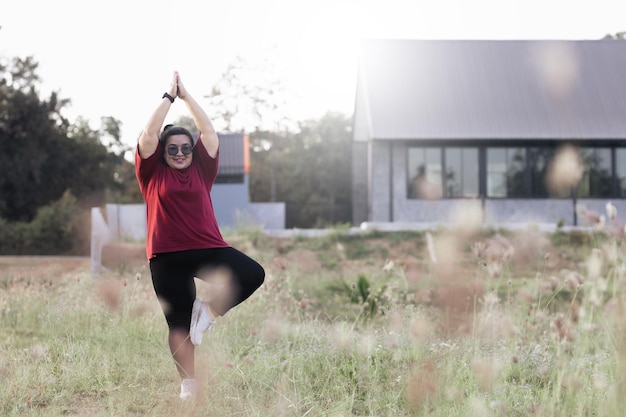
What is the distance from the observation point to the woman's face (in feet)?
16.1

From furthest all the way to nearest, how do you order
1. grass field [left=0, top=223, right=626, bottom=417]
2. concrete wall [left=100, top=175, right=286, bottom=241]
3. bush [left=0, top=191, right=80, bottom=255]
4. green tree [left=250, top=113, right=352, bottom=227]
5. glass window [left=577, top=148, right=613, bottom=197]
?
green tree [left=250, top=113, right=352, bottom=227]
bush [left=0, top=191, right=80, bottom=255]
glass window [left=577, top=148, right=613, bottom=197]
concrete wall [left=100, top=175, right=286, bottom=241]
grass field [left=0, top=223, right=626, bottom=417]

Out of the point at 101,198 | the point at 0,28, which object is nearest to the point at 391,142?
the point at 0,28

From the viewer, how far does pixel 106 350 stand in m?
6.23

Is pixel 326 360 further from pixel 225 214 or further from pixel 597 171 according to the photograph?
pixel 597 171

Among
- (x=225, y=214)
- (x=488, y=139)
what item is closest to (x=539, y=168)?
(x=488, y=139)

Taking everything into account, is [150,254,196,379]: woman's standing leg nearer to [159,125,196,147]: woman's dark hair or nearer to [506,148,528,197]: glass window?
[159,125,196,147]: woman's dark hair

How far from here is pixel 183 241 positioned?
4.82 m

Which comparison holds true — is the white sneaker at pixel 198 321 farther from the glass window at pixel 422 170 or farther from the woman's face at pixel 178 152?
the glass window at pixel 422 170

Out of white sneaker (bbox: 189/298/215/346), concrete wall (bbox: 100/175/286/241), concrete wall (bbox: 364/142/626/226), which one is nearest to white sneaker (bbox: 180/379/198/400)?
white sneaker (bbox: 189/298/215/346)

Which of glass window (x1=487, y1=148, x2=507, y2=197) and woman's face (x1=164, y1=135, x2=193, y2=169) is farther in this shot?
glass window (x1=487, y1=148, x2=507, y2=197)

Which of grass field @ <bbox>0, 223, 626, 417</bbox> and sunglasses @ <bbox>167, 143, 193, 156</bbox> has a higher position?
sunglasses @ <bbox>167, 143, 193, 156</bbox>

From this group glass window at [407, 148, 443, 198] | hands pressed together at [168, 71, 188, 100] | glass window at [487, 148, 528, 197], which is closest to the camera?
hands pressed together at [168, 71, 188, 100]

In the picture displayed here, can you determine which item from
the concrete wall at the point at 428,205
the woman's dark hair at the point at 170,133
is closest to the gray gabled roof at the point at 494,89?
the concrete wall at the point at 428,205

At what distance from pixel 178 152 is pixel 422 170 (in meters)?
17.3
